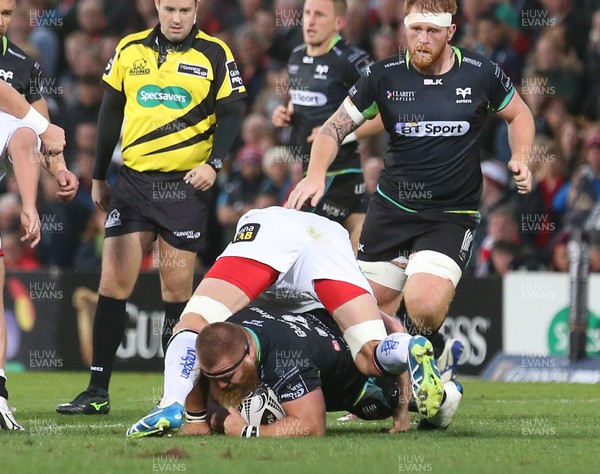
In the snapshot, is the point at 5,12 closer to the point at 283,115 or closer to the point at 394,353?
the point at 394,353

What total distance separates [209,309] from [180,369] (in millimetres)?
470

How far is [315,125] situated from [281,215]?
3346mm

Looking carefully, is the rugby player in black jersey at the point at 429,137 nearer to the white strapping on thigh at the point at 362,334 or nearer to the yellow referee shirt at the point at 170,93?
the white strapping on thigh at the point at 362,334

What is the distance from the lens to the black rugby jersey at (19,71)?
8.04m

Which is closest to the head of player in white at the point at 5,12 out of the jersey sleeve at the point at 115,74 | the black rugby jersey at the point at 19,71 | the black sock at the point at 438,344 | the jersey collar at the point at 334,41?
the black rugby jersey at the point at 19,71

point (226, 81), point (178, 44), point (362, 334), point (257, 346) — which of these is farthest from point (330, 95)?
point (257, 346)

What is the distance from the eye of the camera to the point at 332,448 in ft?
20.4

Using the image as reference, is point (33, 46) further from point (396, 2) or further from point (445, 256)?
point (445, 256)

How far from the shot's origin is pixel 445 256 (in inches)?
311

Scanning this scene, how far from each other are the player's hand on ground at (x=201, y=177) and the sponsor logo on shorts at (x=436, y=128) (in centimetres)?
131

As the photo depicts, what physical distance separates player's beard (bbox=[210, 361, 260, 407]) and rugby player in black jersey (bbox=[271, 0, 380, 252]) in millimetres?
4078

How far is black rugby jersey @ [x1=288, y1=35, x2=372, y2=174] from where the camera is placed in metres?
10.6

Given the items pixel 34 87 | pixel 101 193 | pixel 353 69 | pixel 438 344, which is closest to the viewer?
pixel 34 87

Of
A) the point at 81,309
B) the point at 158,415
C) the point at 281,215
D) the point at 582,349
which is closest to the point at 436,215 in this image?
the point at 281,215
